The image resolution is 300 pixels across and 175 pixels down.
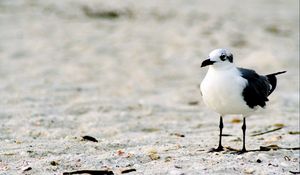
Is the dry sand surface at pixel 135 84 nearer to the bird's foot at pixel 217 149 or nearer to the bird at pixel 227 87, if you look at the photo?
the bird's foot at pixel 217 149

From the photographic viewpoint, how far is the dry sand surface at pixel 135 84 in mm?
4734

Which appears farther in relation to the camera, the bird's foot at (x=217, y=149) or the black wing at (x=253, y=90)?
the bird's foot at (x=217, y=149)

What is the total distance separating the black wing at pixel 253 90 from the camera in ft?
15.7

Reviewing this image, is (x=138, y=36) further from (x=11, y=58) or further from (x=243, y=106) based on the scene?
(x=243, y=106)

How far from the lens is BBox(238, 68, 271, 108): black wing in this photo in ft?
15.7

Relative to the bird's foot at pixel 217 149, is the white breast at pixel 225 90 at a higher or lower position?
higher

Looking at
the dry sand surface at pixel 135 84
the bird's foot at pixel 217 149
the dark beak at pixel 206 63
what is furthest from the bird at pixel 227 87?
A: the dry sand surface at pixel 135 84

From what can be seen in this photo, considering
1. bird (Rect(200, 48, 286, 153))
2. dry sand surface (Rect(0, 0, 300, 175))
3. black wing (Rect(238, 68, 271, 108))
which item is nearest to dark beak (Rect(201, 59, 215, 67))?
bird (Rect(200, 48, 286, 153))

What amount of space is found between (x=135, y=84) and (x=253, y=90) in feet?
11.3

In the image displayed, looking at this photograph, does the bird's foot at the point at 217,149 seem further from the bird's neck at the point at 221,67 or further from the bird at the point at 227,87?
the bird's neck at the point at 221,67

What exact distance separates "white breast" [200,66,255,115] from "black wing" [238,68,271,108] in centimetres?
4

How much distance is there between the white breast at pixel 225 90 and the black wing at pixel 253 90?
42 millimetres

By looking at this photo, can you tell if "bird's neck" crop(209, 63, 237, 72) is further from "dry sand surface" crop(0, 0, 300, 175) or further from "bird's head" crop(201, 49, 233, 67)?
"dry sand surface" crop(0, 0, 300, 175)

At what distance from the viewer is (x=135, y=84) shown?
8.13m
